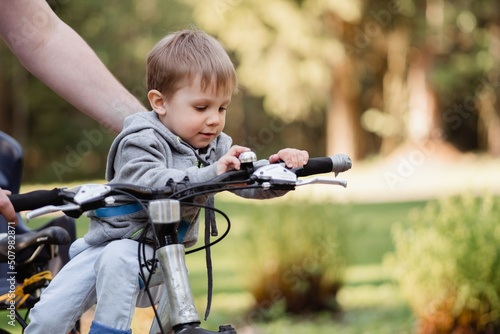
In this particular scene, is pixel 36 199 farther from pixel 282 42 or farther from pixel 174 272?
pixel 282 42

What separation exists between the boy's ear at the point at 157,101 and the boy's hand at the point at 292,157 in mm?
367

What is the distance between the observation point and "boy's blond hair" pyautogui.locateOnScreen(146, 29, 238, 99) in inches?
90.7

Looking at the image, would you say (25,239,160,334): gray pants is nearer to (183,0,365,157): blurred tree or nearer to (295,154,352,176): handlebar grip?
(295,154,352,176): handlebar grip

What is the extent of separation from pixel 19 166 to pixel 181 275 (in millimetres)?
1850

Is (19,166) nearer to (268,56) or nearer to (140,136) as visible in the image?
(140,136)

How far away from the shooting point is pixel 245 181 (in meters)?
2.12

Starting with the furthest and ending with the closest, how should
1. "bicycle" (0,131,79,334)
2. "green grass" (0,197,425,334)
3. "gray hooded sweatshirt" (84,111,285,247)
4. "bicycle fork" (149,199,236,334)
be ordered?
"green grass" (0,197,425,334)
"bicycle" (0,131,79,334)
"gray hooded sweatshirt" (84,111,285,247)
"bicycle fork" (149,199,236,334)

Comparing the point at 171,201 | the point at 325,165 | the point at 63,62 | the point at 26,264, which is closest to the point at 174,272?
the point at 171,201

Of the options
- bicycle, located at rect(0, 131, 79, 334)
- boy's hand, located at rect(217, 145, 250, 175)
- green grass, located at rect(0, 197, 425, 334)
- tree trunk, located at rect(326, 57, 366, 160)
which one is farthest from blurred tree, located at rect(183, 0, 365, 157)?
boy's hand, located at rect(217, 145, 250, 175)

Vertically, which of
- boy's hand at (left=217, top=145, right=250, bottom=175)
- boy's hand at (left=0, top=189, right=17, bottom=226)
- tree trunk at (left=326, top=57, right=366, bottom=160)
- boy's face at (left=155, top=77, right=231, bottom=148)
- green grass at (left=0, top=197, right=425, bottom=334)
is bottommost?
green grass at (left=0, top=197, right=425, bottom=334)

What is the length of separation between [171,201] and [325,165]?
497mm

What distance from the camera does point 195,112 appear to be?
2350 mm

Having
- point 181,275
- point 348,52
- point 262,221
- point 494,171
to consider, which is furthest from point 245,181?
point 348,52

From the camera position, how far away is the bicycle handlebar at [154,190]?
204 centimetres
